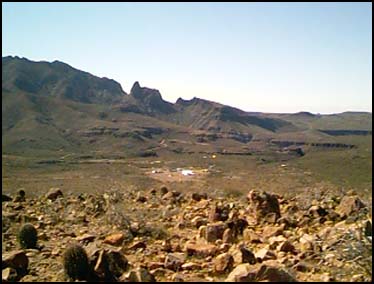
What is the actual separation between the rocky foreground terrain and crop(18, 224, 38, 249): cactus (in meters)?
0.16

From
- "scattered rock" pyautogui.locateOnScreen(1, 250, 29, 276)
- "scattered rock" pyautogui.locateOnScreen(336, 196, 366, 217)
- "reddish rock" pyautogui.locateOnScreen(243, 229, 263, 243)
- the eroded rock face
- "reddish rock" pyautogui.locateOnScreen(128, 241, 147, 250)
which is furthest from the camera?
the eroded rock face

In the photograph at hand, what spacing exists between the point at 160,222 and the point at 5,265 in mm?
3701

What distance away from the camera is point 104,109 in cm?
18562

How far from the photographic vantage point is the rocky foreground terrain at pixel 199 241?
5855 mm

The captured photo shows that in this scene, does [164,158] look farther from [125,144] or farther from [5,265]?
[5,265]

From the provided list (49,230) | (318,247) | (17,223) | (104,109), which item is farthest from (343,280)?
(104,109)

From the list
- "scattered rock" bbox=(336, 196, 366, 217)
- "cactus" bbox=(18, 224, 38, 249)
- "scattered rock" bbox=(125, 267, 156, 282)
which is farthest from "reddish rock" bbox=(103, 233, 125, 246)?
"scattered rock" bbox=(336, 196, 366, 217)

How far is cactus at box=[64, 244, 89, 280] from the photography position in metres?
5.96

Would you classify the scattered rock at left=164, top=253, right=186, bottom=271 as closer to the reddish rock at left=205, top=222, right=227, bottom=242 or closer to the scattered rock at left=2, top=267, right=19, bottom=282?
the reddish rock at left=205, top=222, right=227, bottom=242

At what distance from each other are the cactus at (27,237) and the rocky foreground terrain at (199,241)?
0.16 metres

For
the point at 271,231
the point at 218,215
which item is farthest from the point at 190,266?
→ the point at 218,215

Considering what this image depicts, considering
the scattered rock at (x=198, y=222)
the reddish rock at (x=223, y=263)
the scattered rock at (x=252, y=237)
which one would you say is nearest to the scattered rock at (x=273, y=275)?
the reddish rock at (x=223, y=263)

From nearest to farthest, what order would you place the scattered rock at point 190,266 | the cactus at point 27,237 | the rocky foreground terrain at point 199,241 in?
1. the rocky foreground terrain at point 199,241
2. the scattered rock at point 190,266
3. the cactus at point 27,237

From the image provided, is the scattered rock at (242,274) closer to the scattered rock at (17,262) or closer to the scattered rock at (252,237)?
the scattered rock at (252,237)
